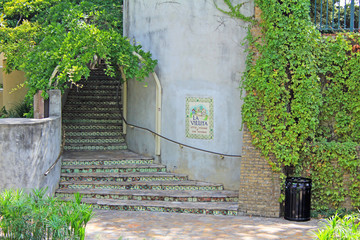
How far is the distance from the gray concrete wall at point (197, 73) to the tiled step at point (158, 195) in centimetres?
56

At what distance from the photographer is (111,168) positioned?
42.7 feet

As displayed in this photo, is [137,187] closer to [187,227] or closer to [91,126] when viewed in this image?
[187,227]

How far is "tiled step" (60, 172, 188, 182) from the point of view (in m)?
12.5

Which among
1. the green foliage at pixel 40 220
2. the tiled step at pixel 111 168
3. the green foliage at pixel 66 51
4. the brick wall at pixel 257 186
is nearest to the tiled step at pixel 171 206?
the brick wall at pixel 257 186

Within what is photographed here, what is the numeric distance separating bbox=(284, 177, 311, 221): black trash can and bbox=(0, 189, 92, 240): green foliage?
464 cm

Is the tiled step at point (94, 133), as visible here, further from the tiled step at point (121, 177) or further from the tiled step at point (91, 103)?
the tiled step at point (121, 177)

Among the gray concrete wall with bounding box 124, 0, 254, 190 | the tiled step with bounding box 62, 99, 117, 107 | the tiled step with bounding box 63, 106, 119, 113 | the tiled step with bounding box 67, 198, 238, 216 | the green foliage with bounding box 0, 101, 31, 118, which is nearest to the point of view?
the tiled step with bounding box 67, 198, 238, 216

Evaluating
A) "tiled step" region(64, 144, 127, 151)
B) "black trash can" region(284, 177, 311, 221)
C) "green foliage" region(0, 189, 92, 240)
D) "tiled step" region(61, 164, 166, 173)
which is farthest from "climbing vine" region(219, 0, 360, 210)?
"tiled step" region(64, 144, 127, 151)

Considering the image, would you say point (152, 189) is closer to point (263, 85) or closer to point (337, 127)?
point (263, 85)

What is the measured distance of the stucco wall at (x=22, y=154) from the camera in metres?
10.3

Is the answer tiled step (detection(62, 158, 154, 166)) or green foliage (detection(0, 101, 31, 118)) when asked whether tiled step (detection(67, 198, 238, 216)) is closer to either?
tiled step (detection(62, 158, 154, 166))

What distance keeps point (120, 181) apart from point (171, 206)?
1.91 meters

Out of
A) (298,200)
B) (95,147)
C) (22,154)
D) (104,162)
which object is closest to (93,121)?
(95,147)

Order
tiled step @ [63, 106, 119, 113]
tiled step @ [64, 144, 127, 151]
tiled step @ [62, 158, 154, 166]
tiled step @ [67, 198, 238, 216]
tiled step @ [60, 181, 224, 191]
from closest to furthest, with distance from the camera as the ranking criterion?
tiled step @ [67, 198, 238, 216] → tiled step @ [60, 181, 224, 191] → tiled step @ [62, 158, 154, 166] → tiled step @ [64, 144, 127, 151] → tiled step @ [63, 106, 119, 113]
